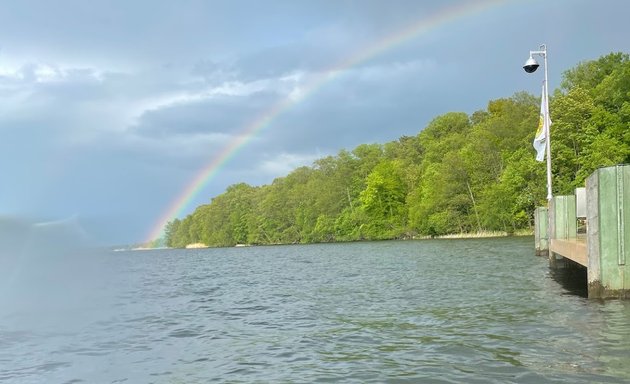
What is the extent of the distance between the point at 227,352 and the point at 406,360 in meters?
3.82

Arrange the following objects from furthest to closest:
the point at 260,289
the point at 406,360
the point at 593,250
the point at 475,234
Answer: the point at 475,234 < the point at 260,289 < the point at 593,250 < the point at 406,360

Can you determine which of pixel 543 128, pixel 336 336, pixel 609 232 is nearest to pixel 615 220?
pixel 609 232

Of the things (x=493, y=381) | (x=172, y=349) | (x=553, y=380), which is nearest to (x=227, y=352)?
(x=172, y=349)

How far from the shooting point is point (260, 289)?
25516 mm

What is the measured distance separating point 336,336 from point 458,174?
85677mm

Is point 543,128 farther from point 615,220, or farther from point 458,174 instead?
point 458,174

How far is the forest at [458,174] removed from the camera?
225 feet

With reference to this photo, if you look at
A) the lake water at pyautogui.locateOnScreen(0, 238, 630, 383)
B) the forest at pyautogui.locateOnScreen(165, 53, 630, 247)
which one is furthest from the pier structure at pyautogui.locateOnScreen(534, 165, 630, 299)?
the forest at pyautogui.locateOnScreen(165, 53, 630, 247)

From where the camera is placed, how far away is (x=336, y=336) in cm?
1193

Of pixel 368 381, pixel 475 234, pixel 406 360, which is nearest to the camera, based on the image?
pixel 368 381

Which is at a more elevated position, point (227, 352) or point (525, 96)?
point (525, 96)

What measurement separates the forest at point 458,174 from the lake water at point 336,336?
101 feet

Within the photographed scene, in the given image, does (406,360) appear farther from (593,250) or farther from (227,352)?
(593,250)

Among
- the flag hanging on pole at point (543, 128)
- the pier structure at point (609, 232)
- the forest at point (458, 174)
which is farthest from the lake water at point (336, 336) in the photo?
the forest at point (458, 174)
